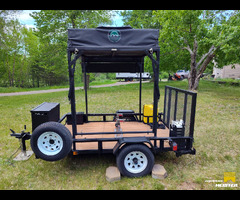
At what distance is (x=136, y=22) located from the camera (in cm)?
2147

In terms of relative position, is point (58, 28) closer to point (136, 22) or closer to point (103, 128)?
point (136, 22)

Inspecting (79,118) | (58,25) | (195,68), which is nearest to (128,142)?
(79,118)

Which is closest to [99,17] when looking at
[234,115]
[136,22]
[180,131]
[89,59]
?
[136,22]

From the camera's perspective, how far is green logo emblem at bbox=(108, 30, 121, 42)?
3678 millimetres

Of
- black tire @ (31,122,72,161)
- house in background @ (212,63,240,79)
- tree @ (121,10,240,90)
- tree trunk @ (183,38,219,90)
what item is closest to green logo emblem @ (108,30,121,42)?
black tire @ (31,122,72,161)

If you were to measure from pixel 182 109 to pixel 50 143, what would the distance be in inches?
132

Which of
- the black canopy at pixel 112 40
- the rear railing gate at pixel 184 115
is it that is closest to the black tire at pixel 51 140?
the black canopy at pixel 112 40

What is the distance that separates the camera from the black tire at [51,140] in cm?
365

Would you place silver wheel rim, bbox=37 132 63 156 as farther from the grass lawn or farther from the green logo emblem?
the green logo emblem

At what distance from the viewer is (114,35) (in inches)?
145

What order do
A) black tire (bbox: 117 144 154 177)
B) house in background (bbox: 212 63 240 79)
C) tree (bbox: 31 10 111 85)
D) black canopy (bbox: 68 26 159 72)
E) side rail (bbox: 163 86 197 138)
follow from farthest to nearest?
house in background (bbox: 212 63 240 79) → tree (bbox: 31 10 111 85) → side rail (bbox: 163 86 197 138) → black tire (bbox: 117 144 154 177) → black canopy (bbox: 68 26 159 72)

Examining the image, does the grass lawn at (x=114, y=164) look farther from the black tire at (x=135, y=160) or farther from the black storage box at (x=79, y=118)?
the black storage box at (x=79, y=118)
